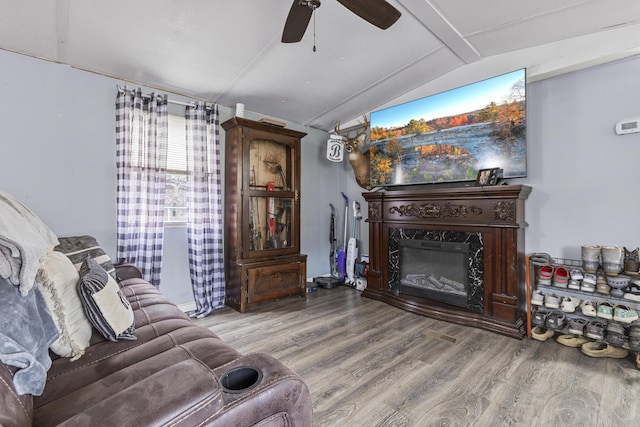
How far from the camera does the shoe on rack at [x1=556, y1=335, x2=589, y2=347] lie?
92.3 inches

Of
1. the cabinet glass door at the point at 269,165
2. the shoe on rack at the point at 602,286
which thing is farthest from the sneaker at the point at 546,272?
the cabinet glass door at the point at 269,165

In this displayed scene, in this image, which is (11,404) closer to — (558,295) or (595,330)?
(595,330)

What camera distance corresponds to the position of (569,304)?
95.2 inches

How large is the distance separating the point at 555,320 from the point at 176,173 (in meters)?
3.90

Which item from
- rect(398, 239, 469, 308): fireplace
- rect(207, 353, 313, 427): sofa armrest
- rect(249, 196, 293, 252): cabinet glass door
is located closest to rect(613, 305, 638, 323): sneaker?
rect(398, 239, 469, 308): fireplace

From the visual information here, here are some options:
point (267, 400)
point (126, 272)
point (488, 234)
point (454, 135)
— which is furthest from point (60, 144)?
point (488, 234)

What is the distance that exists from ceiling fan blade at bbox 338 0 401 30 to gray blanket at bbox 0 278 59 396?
2.01 metres

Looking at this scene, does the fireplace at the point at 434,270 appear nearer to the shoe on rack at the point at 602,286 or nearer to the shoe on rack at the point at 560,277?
the shoe on rack at the point at 560,277

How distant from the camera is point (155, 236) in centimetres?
287

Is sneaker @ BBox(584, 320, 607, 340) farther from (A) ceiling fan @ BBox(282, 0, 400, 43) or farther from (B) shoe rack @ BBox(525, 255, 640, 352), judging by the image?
(A) ceiling fan @ BBox(282, 0, 400, 43)

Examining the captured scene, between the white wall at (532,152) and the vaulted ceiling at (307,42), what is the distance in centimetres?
18

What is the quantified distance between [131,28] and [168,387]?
8.38 feet

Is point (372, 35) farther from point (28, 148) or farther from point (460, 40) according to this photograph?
point (28, 148)

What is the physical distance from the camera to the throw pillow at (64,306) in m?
1.18
